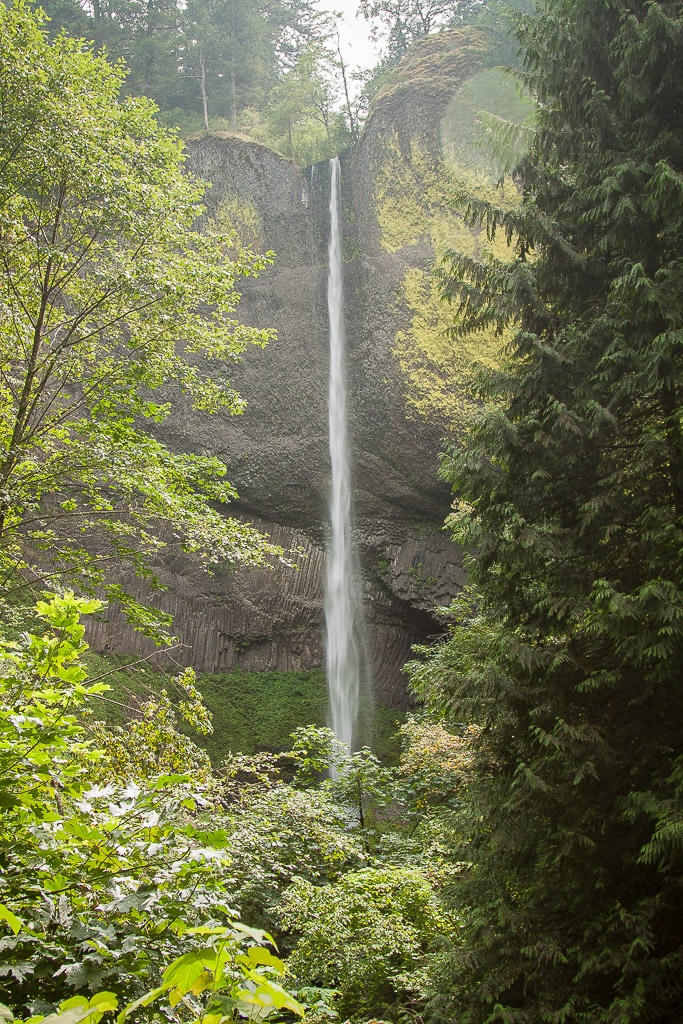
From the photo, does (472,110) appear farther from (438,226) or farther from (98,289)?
(98,289)

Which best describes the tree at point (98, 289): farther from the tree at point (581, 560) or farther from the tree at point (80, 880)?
the tree at point (80, 880)

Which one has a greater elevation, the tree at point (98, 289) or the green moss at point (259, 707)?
the tree at point (98, 289)

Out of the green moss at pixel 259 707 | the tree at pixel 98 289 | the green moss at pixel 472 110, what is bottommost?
the green moss at pixel 259 707

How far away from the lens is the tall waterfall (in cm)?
1795

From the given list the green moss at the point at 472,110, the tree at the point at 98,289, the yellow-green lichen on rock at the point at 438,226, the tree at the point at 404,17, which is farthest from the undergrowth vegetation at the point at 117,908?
the tree at the point at 404,17

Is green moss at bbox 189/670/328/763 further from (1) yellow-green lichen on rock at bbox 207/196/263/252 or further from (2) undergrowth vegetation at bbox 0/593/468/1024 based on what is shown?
(1) yellow-green lichen on rock at bbox 207/196/263/252

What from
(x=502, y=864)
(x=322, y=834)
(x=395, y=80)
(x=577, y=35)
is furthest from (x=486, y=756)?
(x=395, y=80)

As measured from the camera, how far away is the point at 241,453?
62.2 ft

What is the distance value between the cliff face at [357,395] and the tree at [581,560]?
35.9 feet

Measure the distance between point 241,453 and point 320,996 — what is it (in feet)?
47.1

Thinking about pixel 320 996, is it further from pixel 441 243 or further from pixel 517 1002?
pixel 441 243

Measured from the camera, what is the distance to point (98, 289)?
9.27m

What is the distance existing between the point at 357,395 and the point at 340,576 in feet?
14.9

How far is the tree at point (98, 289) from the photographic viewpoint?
824 centimetres
